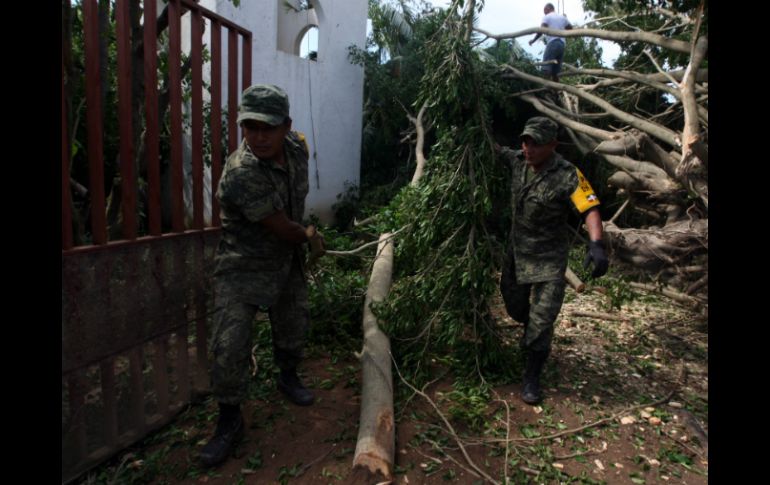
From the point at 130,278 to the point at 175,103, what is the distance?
1.06 meters

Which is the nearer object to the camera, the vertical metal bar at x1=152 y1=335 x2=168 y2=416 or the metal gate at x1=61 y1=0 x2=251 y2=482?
the metal gate at x1=61 y1=0 x2=251 y2=482

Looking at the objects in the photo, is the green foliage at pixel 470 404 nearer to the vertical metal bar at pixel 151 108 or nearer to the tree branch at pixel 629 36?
the vertical metal bar at pixel 151 108

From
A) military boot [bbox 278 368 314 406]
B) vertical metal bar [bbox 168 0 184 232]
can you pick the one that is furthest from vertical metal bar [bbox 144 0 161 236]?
military boot [bbox 278 368 314 406]

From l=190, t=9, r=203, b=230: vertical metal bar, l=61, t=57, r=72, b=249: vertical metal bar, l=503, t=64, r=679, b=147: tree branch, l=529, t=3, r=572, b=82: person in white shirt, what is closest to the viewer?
l=61, t=57, r=72, b=249: vertical metal bar

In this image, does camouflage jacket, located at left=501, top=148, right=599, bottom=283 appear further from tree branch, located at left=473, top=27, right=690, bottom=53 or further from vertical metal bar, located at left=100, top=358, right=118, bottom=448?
vertical metal bar, located at left=100, top=358, right=118, bottom=448

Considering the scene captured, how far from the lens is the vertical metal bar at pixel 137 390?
8.59 ft

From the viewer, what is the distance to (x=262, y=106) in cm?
257

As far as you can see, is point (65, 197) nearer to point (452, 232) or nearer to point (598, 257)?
point (452, 232)

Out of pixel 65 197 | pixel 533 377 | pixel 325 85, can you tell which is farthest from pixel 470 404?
pixel 325 85

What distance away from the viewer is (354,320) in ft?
13.9

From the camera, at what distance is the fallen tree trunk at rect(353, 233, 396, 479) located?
2.42 m

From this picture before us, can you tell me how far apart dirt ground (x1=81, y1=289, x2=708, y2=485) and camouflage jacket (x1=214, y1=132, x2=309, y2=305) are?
881 millimetres

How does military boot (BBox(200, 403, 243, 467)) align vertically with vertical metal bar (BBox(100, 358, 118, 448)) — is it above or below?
below

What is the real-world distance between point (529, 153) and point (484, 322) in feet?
4.20
